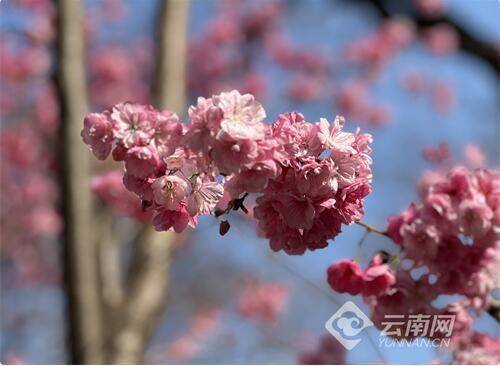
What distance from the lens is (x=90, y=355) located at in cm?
282

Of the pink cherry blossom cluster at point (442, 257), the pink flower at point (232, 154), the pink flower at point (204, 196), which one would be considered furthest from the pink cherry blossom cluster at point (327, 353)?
the pink flower at point (232, 154)

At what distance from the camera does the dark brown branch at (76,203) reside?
2.89 m

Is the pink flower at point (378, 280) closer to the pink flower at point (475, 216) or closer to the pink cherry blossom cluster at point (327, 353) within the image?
the pink flower at point (475, 216)

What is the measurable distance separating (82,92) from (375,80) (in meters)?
4.58

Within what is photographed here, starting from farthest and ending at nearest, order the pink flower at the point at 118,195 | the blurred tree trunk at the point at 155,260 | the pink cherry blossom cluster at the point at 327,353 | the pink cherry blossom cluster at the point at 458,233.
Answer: the blurred tree trunk at the point at 155,260
the pink flower at the point at 118,195
the pink cherry blossom cluster at the point at 327,353
the pink cherry blossom cluster at the point at 458,233

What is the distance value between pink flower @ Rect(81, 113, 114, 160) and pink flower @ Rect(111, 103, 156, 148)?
0.02 meters

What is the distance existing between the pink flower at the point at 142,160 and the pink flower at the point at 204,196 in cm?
10

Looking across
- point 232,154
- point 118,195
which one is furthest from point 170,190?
point 118,195

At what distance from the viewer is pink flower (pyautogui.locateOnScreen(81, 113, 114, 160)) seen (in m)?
1.24

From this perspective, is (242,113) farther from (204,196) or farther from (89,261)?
(89,261)

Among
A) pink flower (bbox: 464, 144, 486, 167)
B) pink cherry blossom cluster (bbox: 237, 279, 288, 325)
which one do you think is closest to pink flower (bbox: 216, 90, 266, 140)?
pink flower (bbox: 464, 144, 486, 167)

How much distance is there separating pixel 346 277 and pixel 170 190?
1.77ft

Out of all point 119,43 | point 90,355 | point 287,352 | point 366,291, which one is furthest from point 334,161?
point 119,43

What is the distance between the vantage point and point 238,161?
1.13 m
